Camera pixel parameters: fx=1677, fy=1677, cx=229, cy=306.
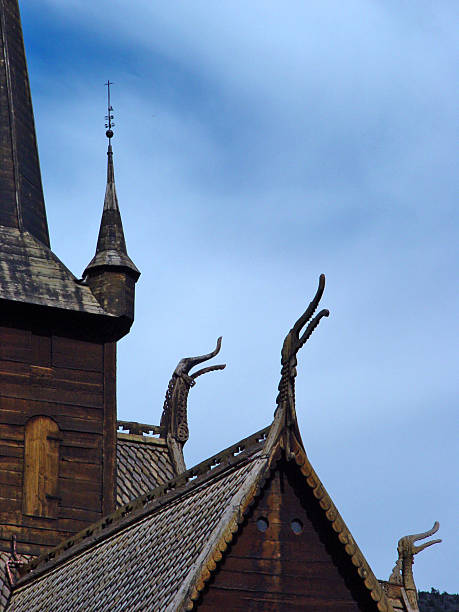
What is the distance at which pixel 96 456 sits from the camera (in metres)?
35.3

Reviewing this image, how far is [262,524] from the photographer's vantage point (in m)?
23.9

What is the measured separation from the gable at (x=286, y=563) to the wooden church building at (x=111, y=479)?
0.07ft

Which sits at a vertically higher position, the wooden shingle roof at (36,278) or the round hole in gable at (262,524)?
the wooden shingle roof at (36,278)

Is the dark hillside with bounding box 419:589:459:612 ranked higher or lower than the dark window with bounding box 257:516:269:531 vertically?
higher

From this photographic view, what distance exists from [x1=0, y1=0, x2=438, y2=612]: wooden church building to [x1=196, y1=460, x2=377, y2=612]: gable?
0.02 meters

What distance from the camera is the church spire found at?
124 feet

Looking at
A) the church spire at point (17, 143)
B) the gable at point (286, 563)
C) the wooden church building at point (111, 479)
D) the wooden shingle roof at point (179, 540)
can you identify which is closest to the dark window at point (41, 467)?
the wooden church building at point (111, 479)

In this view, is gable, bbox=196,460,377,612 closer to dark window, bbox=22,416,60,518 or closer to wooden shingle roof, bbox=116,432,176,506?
dark window, bbox=22,416,60,518

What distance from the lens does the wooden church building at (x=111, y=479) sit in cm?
2383

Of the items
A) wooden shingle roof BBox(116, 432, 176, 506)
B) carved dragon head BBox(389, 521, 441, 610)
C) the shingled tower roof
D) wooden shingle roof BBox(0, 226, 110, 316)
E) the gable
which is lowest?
the gable

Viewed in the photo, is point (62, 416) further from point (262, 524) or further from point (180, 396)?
point (262, 524)

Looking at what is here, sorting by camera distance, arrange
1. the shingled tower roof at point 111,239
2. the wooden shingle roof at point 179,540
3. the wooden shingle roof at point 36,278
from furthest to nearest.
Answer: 1. the shingled tower roof at point 111,239
2. the wooden shingle roof at point 36,278
3. the wooden shingle roof at point 179,540

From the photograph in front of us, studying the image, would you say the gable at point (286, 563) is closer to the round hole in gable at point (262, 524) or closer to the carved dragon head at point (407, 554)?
the round hole in gable at point (262, 524)

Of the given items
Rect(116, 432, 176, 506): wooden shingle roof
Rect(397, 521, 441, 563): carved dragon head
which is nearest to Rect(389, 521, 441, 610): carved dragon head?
Rect(397, 521, 441, 563): carved dragon head
